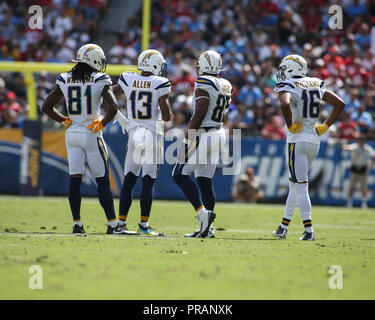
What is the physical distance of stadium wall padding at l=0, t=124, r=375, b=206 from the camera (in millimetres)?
14664

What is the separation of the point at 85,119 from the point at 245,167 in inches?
307

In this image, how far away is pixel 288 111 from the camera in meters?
7.19

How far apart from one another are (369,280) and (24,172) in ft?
36.0

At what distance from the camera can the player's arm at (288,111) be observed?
23.5 feet

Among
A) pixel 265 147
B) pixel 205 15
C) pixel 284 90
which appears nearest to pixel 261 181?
pixel 265 147

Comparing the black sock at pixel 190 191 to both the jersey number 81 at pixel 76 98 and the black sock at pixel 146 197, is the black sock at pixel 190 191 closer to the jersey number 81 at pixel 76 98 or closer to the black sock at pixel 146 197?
the black sock at pixel 146 197

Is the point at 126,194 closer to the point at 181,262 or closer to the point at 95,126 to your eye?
the point at 95,126

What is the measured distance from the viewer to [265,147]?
14.7 meters

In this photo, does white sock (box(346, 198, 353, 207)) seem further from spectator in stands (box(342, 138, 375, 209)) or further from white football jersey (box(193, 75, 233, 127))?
white football jersey (box(193, 75, 233, 127))

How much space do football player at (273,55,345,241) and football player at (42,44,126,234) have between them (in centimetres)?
192

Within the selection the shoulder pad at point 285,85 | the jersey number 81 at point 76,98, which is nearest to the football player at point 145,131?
the jersey number 81 at point 76,98

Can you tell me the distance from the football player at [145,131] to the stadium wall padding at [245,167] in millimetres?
7115

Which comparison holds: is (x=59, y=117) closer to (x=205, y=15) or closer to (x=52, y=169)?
(x=52, y=169)

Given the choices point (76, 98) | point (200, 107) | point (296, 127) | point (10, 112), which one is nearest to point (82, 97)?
point (76, 98)
